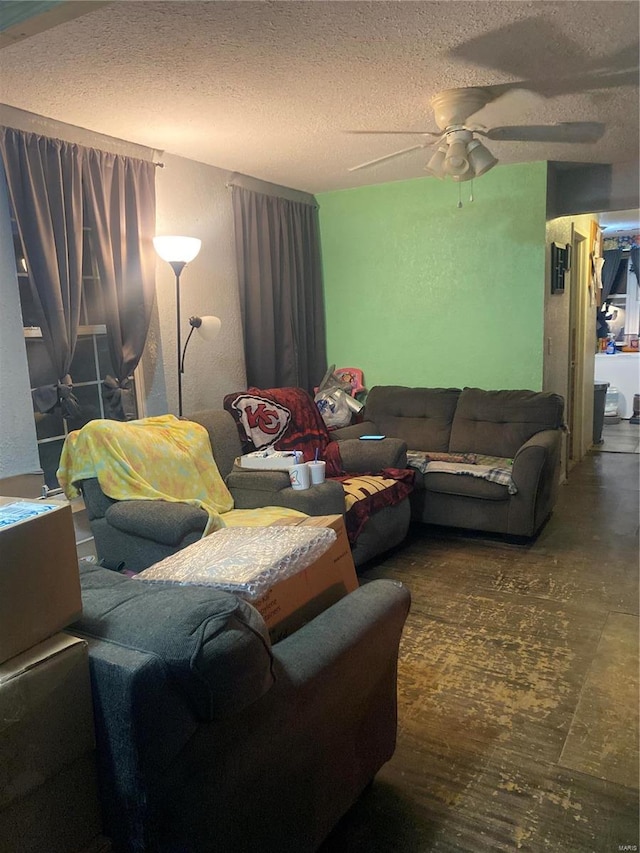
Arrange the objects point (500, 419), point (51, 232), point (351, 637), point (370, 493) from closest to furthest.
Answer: point (351, 637), point (51, 232), point (370, 493), point (500, 419)

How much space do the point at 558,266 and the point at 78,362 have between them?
3.43 metres

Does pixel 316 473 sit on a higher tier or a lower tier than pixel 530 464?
higher

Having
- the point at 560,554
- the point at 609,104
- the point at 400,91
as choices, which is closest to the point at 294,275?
the point at 400,91

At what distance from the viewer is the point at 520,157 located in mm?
3988

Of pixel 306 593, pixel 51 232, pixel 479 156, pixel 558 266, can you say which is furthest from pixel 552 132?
pixel 306 593

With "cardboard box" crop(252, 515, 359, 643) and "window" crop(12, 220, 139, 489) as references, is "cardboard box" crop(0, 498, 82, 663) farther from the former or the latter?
"window" crop(12, 220, 139, 489)

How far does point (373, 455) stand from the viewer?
3832mm

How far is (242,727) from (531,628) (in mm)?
1952

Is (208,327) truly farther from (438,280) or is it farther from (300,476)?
(438,280)

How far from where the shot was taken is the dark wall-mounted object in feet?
14.8

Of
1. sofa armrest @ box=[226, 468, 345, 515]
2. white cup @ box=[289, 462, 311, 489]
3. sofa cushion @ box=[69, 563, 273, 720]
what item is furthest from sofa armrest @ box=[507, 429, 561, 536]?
sofa cushion @ box=[69, 563, 273, 720]

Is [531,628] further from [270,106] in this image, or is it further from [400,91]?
[270,106]

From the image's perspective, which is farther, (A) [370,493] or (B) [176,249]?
(A) [370,493]

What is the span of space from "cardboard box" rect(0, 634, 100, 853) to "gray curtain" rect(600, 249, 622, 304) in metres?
8.69
